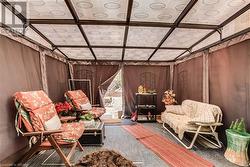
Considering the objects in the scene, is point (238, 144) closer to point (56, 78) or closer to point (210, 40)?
point (210, 40)

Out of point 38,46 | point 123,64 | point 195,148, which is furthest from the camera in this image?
point 123,64

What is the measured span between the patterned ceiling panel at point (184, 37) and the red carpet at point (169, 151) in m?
2.08

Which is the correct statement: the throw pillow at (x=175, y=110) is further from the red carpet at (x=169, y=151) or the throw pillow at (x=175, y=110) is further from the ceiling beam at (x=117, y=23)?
the ceiling beam at (x=117, y=23)

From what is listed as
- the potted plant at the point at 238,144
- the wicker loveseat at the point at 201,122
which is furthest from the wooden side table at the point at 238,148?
the wicker loveseat at the point at 201,122

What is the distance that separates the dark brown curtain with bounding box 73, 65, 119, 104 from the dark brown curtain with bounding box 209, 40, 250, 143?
3.25m

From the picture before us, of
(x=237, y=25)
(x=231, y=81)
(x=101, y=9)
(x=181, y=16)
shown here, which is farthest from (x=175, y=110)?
(x=101, y=9)

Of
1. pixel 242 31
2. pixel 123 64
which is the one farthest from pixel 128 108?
pixel 242 31

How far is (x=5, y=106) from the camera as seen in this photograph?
2.30m

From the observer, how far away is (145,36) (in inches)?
130

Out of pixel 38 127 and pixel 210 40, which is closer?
pixel 38 127

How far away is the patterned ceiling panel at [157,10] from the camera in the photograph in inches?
81.5

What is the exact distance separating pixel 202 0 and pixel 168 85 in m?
4.13

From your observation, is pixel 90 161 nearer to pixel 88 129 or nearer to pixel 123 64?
pixel 88 129

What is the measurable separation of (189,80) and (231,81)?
1.73 metres
